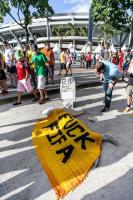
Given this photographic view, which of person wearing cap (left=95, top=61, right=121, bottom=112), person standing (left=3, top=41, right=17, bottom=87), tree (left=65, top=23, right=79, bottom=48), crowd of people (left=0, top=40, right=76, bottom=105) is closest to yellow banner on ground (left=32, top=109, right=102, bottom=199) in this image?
person wearing cap (left=95, top=61, right=121, bottom=112)

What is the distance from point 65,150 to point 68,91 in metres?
3.31

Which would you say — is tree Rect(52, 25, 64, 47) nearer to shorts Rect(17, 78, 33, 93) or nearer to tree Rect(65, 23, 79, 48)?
tree Rect(65, 23, 79, 48)

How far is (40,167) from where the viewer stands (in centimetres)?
502

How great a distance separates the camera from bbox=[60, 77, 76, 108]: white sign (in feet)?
27.7

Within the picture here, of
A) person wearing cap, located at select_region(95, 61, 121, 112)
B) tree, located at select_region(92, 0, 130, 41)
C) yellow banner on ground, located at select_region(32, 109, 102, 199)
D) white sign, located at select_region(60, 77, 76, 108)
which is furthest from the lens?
tree, located at select_region(92, 0, 130, 41)

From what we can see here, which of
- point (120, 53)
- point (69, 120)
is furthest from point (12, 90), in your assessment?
point (120, 53)

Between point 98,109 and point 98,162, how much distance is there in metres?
3.60

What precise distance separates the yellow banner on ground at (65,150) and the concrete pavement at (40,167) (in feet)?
0.40

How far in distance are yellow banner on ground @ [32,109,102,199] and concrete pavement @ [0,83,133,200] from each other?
123 millimetres

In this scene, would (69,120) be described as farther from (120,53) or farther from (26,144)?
(120,53)

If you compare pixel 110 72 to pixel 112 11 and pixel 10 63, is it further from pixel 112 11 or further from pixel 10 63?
pixel 112 11

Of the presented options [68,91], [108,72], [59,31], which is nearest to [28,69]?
[68,91]

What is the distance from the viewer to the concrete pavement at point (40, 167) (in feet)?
14.0

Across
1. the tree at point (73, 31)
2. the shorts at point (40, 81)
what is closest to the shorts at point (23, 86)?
the shorts at point (40, 81)
